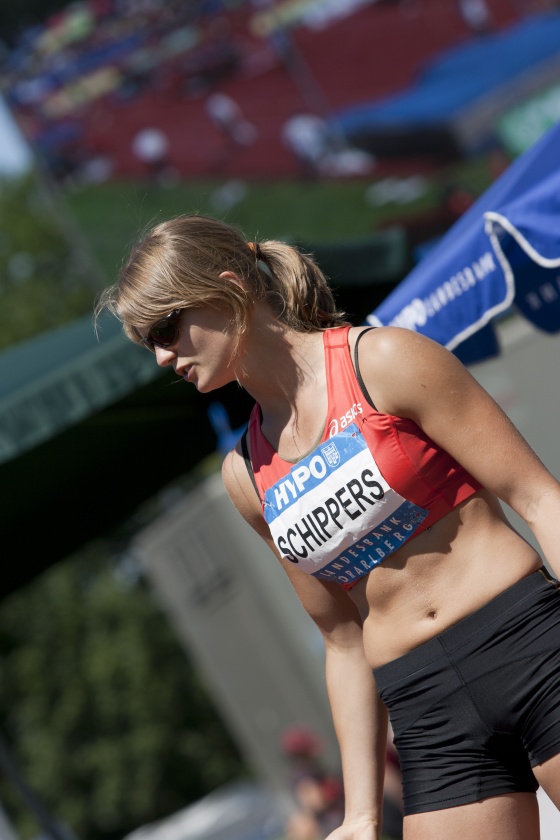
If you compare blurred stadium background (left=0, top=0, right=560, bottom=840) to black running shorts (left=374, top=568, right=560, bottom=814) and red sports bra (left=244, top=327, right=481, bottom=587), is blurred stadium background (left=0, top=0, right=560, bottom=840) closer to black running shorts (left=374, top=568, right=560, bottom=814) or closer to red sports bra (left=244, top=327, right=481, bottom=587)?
red sports bra (left=244, top=327, right=481, bottom=587)

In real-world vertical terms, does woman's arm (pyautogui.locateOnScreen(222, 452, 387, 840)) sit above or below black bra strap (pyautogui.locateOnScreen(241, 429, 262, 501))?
below

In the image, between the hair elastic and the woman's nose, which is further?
the hair elastic

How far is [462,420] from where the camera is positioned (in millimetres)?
2186

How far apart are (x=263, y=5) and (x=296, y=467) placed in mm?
15536

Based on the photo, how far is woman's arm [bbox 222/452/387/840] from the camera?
2.48m

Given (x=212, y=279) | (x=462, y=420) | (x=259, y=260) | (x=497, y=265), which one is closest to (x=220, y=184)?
(x=497, y=265)

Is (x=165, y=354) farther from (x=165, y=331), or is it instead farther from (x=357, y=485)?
(x=357, y=485)

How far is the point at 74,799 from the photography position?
97.0 feet

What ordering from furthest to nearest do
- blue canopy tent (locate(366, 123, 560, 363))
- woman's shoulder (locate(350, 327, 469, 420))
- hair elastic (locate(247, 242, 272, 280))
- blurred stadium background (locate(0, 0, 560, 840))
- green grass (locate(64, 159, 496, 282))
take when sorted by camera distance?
green grass (locate(64, 159, 496, 282)) < blurred stadium background (locate(0, 0, 560, 840)) < blue canopy tent (locate(366, 123, 560, 363)) < hair elastic (locate(247, 242, 272, 280)) < woman's shoulder (locate(350, 327, 469, 420))

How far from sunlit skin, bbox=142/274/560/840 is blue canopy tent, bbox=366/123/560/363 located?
1.31 m

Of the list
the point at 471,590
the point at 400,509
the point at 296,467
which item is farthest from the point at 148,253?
the point at 471,590

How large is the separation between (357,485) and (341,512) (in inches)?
2.4

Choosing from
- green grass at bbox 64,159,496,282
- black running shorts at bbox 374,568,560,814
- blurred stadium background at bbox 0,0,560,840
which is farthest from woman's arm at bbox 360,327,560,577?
green grass at bbox 64,159,496,282

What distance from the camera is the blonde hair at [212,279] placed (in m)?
2.28
